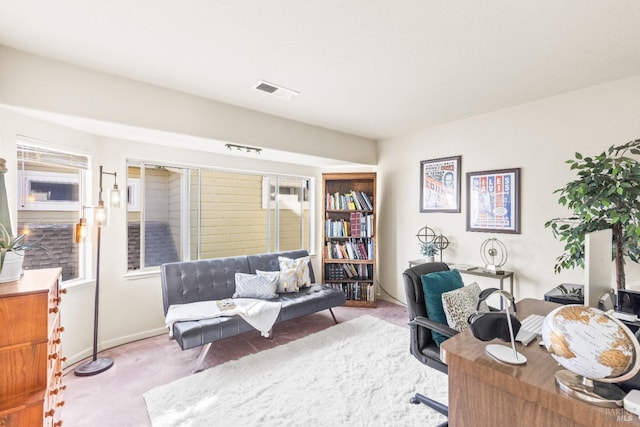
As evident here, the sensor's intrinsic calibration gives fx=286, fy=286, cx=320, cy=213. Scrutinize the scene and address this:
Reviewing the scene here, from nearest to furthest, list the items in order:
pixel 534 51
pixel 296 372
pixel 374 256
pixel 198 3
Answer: pixel 198 3 < pixel 534 51 < pixel 296 372 < pixel 374 256

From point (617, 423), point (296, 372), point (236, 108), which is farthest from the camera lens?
point (236, 108)

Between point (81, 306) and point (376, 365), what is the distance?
2750 millimetres

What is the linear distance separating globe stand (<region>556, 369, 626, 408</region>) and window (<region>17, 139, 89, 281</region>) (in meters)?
3.22

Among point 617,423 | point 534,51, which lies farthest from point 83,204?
point 534,51

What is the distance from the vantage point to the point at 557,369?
1.07 meters

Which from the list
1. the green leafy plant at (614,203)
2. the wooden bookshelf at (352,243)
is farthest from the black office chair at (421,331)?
the wooden bookshelf at (352,243)

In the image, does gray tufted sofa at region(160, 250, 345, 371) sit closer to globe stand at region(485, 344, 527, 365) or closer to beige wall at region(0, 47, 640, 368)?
beige wall at region(0, 47, 640, 368)

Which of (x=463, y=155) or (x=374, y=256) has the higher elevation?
(x=463, y=155)

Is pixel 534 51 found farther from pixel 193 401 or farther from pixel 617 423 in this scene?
pixel 193 401

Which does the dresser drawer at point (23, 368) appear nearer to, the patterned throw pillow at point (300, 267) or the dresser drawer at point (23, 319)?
the dresser drawer at point (23, 319)

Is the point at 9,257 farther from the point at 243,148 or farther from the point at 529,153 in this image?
the point at 529,153

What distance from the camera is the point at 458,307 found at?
1906mm

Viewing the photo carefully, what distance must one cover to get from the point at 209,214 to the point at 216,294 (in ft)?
3.49

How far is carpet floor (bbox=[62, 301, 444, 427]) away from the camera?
1.90m
